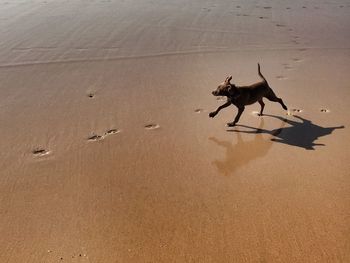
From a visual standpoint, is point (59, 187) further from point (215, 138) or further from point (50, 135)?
point (215, 138)

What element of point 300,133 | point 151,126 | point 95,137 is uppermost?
point 95,137

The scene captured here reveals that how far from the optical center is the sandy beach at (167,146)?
3699 mm

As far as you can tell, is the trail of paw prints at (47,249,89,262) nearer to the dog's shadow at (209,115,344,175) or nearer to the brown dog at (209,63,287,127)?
the dog's shadow at (209,115,344,175)

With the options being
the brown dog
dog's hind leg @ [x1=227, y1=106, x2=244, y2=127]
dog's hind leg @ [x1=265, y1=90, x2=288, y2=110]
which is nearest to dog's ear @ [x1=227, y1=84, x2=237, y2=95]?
the brown dog

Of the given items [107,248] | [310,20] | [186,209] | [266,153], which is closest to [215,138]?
[266,153]

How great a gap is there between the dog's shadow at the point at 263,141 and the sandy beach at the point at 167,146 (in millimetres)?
21

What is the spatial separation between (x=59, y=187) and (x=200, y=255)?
156 centimetres

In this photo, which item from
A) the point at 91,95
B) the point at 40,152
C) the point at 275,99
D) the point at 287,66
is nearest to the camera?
the point at 40,152

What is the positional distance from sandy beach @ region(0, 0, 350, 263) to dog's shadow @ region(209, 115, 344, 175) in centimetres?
2

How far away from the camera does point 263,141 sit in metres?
5.34

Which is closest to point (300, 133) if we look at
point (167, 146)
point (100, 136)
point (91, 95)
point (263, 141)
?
point (263, 141)

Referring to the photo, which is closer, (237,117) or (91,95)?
(237,117)

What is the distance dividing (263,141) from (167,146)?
3.54 ft

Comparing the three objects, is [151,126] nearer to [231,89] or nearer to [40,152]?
[231,89]
